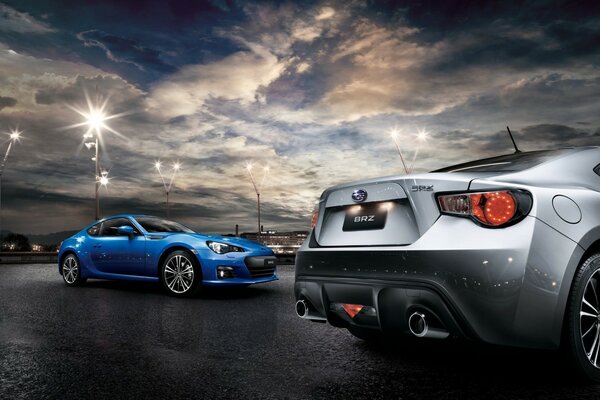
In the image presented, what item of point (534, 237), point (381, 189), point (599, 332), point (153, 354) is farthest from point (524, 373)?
point (153, 354)

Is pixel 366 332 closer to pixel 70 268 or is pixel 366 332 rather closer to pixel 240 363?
pixel 240 363

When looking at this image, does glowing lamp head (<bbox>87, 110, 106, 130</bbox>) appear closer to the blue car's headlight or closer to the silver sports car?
the blue car's headlight

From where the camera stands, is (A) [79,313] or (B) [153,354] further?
(A) [79,313]

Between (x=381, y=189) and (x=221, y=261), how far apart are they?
5.04 meters

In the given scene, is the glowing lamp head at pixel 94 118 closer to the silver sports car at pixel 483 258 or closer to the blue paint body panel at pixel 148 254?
the blue paint body panel at pixel 148 254

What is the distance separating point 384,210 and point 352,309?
77 cm

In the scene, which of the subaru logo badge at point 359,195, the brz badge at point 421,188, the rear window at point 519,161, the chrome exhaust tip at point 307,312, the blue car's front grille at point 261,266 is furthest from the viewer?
the blue car's front grille at point 261,266

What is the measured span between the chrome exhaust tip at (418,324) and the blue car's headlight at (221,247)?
17.8 feet

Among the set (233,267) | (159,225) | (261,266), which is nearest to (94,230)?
(159,225)

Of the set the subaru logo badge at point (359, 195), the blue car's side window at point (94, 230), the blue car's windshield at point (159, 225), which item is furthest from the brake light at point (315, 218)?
the blue car's side window at point (94, 230)

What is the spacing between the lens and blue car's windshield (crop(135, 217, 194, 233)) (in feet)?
31.2

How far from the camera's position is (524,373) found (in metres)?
3.72

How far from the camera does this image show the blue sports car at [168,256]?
8508mm

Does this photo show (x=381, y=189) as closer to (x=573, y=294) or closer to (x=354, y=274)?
(x=354, y=274)
